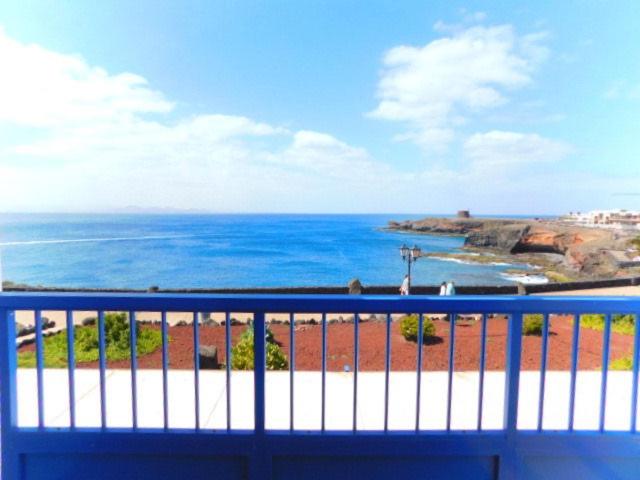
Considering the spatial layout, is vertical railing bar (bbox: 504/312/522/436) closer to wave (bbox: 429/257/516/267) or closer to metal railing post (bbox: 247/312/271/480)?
metal railing post (bbox: 247/312/271/480)

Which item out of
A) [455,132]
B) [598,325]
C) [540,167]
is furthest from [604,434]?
[540,167]

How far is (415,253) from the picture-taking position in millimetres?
12141

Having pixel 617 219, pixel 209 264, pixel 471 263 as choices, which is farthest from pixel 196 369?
pixel 617 219

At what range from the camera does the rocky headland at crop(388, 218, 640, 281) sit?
3284cm

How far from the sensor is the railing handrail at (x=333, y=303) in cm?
151

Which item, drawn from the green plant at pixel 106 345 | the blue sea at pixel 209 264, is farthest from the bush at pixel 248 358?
the blue sea at pixel 209 264

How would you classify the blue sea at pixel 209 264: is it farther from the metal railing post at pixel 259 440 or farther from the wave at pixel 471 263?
the metal railing post at pixel 259 440

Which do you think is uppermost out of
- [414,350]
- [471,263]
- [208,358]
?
[208,358]

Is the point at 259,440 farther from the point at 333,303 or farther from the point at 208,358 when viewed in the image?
the point at 208,358

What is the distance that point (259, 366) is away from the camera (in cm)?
158

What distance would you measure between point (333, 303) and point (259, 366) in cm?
44

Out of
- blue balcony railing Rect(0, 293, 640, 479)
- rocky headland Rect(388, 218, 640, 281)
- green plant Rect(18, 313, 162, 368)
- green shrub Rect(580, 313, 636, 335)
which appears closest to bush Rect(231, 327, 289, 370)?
green plant Rect(18, 313, 162, 368)

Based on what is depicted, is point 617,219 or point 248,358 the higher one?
point 617,219

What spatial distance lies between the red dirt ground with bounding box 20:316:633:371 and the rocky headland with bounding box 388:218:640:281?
2749cm
